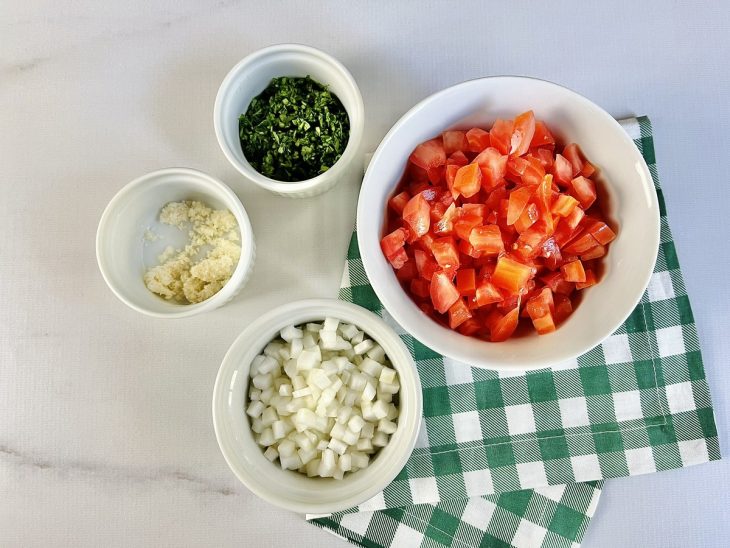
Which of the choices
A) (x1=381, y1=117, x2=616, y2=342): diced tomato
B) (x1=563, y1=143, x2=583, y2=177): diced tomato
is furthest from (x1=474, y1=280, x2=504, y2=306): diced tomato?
(x1=563, y1=143, x2=583, y2=177): diced tomato

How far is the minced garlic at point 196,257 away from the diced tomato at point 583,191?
2.59 ft

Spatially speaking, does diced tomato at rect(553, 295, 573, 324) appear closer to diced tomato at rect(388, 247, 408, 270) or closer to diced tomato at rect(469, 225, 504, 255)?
diced tomato at rect(469, 225, 504, 255)

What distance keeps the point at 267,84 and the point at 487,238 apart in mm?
732

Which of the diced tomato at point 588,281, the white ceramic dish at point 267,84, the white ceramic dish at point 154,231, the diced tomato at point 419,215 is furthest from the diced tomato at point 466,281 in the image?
the white ceramic dish at point 154,231

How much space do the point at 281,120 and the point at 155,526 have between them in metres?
1.09

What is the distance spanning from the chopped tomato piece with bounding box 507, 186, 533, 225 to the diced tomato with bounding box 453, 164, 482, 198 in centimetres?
8

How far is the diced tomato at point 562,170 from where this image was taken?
4.27 ft

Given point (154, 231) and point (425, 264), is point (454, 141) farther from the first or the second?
point (154, 231)

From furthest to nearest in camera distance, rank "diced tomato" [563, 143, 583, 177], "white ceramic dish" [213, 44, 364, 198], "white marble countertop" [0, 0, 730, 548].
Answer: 1. "white marble countertop" [0, 0, 730, 548]
2. "white ceramic dish" [213, 44, 364, 198]
3. "diced tomato" [563, 143, 583, 177]

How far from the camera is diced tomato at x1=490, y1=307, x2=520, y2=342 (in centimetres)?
129

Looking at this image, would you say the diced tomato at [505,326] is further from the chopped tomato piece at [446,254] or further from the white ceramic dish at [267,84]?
the white ceramic dish at [267,84]

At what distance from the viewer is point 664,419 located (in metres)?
1.52

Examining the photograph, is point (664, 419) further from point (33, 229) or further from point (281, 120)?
point (33, 229)

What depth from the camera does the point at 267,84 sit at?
1.59 metres
